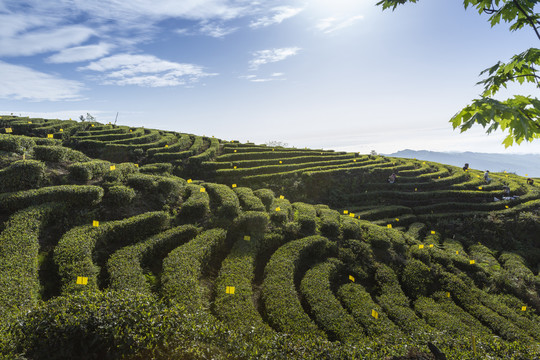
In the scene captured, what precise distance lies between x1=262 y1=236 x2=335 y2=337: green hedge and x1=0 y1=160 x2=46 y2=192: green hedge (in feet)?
35.0

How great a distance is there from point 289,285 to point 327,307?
1.48 meters

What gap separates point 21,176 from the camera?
11859 mm

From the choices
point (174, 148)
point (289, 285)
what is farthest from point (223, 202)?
point (174, 148)

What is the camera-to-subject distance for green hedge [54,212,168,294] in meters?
8.35

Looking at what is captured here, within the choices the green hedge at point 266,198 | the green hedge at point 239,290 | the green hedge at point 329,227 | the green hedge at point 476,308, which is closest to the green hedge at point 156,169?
the green hedge at point 266,198

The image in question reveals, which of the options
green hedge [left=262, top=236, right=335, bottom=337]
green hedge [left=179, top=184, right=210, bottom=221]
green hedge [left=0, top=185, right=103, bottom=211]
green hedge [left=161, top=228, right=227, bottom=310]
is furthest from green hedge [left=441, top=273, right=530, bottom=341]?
green hedge [left=0, top=185, right=103, bottom=211]

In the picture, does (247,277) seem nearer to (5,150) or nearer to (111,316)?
(111,316)

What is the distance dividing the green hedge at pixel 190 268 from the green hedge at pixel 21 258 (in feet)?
11.1

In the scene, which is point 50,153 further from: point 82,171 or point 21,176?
point 21,176

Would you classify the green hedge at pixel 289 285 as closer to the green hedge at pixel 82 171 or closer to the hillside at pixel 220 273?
the hillside at pixel 220 273

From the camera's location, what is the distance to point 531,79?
467cm

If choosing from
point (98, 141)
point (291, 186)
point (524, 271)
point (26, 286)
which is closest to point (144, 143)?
point (98, 141)

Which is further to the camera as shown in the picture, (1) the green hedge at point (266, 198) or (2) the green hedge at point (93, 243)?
(1) the green hedge at point (266, 198)

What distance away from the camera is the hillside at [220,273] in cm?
575
